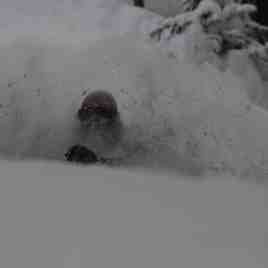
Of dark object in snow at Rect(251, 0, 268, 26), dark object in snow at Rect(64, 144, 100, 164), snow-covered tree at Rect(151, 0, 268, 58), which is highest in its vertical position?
dark object in snow at Rect(251, 0, 268, 26)

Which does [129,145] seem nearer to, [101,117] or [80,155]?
[101,117]

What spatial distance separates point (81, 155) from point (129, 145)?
2.08 ft

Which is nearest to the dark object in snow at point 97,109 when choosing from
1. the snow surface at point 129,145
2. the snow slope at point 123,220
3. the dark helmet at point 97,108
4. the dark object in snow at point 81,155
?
the dark helmet at point 97,108

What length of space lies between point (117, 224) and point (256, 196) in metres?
1.27

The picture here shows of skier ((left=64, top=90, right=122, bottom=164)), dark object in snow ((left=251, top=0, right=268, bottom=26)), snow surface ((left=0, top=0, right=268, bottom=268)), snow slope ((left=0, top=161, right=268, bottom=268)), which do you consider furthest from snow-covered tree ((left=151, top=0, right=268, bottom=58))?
snow slope ((left=0, top=161, right=268, bottom=268))

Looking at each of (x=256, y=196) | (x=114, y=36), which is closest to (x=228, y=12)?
(x=114, y=36)

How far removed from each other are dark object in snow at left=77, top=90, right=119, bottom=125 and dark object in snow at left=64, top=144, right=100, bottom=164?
39 centimetres

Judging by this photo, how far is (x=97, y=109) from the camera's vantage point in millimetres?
4508

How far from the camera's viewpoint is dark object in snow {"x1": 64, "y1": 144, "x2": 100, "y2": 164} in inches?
165

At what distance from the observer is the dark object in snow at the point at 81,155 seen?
4.18 meters

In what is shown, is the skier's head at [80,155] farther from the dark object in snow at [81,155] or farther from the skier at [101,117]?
the skier at [101,117]

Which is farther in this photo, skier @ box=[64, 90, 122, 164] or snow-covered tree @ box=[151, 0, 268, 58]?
snow-covered tree @ box=[151, 0, 268, 58]

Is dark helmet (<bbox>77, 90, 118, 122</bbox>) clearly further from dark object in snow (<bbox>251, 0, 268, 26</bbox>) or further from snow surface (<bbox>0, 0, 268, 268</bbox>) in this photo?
dark object in snow (<bbox>251, 0, 268, 26</bbox>)

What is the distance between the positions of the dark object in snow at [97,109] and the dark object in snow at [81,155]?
0.39 m
